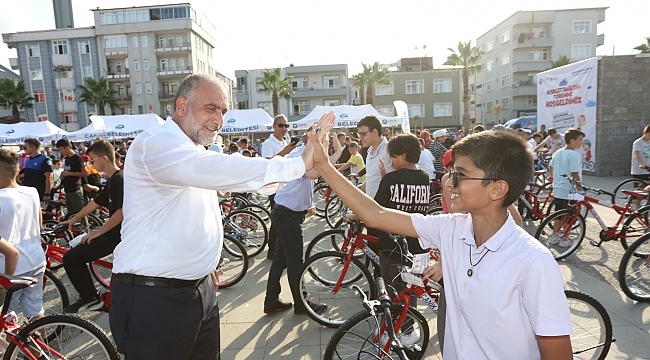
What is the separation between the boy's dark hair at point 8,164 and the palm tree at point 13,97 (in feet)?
161

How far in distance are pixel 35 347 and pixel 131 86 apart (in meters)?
52.1

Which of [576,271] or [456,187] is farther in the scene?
[576,271]

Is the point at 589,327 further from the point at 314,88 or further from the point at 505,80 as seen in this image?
the point at 505,80

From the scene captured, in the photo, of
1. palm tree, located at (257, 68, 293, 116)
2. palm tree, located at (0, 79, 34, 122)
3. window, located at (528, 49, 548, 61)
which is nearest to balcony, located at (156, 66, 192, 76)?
palm tree, located at (257, 68, 293, 116)

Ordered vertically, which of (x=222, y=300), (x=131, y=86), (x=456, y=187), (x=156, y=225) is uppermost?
(x=131, y=86)

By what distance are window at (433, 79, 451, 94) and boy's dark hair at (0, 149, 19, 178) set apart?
50185mm

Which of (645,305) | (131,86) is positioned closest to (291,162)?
(645,305)

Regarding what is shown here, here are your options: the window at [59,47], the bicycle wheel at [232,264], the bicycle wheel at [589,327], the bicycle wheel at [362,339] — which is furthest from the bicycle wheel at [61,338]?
the window at [59,47]

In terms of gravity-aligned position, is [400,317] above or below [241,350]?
above

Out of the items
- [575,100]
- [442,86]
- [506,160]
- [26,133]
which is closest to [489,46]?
[442,86]

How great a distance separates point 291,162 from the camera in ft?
5.89

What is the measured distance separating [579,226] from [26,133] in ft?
72.2

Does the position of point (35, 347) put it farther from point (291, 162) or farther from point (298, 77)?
point (298, 77)

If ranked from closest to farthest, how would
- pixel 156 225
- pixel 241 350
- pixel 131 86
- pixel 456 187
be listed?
pixel 456 187 < pixel 156 225 < pixel 241 350 < pixel 131 86
